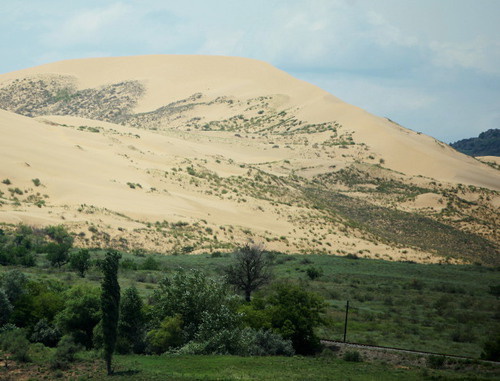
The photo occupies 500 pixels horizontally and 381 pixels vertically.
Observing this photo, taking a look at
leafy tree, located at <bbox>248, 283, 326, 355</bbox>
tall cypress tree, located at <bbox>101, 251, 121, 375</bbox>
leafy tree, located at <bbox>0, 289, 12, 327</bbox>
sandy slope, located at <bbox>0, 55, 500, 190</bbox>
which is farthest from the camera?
sandy slope, located at <bbox>0, 55, 500, 190</bbox>

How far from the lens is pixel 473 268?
180 feet

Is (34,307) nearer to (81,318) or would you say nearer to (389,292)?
(81,318)

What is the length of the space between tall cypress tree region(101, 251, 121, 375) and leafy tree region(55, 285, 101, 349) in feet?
13.4

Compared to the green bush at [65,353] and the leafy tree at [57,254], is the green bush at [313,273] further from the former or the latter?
the green bush at [65,353]

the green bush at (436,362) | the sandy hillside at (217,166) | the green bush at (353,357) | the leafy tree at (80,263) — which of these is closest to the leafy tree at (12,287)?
the leafy tree at (80,263)

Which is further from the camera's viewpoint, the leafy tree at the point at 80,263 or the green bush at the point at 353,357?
the leafy tree at the point at 80,263

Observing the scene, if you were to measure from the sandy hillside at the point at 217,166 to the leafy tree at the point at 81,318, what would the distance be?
21130mm

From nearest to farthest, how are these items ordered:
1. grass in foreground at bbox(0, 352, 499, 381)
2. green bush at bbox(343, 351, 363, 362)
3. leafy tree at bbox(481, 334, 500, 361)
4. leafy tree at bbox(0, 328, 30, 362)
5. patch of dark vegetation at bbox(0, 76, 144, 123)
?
grass in foreground at bbox(0, 352, 499, 381) → leafy tree at bbox(0, 328, 30, 362) → green bush at bbox(343, 351, 363, 362) → leafy tree at bbox(481, 334, 500, 361) → patch of dark vegetation at bbox(0, 76, 144, 123)

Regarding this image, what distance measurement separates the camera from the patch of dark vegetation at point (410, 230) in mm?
66375

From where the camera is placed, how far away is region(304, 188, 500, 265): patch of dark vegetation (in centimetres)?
6638

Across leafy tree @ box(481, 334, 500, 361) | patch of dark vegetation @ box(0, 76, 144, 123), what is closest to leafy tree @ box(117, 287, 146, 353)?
leafy tree @ box(481, 334, 500, 361)

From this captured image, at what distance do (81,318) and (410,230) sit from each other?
49005 mm

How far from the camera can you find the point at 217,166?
83.5 metres

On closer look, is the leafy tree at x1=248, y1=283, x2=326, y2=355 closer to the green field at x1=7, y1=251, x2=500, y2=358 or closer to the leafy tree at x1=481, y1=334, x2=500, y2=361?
the green field at x1=7, y1=251, x2=500, y2=358
